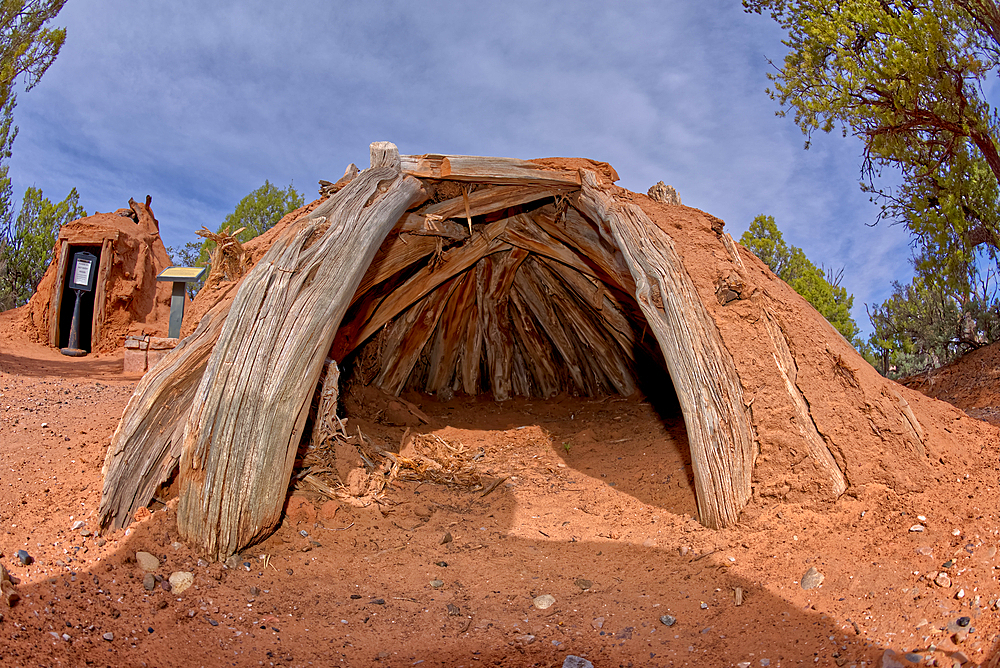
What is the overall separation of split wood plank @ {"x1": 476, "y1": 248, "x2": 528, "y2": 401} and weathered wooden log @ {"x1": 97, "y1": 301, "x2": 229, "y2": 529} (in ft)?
9.76

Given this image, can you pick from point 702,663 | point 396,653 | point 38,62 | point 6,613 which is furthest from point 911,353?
point 38,62

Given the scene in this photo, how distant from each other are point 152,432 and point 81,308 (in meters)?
10.7

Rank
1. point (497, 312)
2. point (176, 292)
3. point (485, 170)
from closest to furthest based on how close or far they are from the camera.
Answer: point (485, 170) → point (497, 312) → point (176, 292)

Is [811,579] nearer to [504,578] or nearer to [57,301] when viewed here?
[504,578]

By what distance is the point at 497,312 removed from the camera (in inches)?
262

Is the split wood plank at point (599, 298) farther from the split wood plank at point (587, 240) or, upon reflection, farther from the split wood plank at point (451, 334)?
the split wood plank at point (451, 334)

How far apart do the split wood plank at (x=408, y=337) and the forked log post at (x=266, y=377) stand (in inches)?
83.1

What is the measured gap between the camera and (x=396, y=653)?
8.45ft

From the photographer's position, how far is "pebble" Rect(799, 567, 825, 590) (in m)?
2.79

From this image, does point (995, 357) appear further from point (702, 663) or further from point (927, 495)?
point (702, 663)

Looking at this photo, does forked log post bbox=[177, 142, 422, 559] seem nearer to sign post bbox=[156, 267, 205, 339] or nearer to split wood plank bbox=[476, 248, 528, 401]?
split wood plank bbox=[476, 248, 528, 401]

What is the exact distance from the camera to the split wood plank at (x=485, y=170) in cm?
443

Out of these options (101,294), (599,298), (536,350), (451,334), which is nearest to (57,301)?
(101,294)

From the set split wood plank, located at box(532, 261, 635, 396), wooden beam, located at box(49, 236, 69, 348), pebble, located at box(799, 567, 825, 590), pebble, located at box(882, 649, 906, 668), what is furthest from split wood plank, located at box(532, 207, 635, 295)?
wooden beam, located at box(49, 236, 69, 348)
